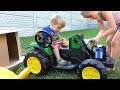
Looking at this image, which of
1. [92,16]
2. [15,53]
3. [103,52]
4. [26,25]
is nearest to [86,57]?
[103,52]

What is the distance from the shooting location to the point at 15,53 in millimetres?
2742

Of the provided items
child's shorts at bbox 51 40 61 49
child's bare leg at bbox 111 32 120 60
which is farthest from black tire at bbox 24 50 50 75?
child's bare leg at bbox 111 32 120 60

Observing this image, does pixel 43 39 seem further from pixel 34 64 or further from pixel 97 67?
pixel 97 67

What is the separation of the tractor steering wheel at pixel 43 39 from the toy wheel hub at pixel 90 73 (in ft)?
1.39

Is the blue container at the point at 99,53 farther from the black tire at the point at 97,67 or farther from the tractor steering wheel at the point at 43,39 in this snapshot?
the tractor steering wheel at the point at 43,39

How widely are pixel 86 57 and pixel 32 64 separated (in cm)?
48

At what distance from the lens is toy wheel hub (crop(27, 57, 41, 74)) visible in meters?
2.09

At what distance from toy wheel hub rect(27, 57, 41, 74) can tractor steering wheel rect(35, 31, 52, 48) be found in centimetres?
14

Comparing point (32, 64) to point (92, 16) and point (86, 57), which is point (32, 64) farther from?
point (92, 16)

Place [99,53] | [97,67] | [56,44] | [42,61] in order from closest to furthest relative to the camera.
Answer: [97,67], [99,53], [42,61], [56,44]

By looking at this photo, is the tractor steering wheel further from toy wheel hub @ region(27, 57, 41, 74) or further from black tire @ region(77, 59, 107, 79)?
black tire @ region(77, 59, 107, 79)

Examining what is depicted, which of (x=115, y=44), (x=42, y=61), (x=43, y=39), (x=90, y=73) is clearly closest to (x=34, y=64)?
(x=42, y=61)

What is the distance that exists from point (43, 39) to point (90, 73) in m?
0.52

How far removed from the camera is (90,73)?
1.81 metres
